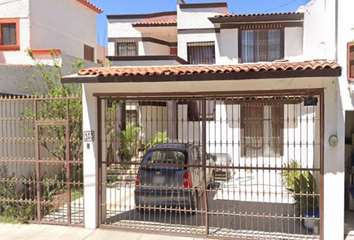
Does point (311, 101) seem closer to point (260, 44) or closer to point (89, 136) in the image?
point (89, 136)

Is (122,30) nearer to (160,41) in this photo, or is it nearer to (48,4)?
(160,41)

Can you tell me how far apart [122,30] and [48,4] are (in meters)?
6.34

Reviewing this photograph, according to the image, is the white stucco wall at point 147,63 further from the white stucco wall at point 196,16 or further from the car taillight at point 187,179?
the car taillight at point 187,179

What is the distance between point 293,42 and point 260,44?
134 cm

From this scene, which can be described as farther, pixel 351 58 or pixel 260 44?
pixel 260 44

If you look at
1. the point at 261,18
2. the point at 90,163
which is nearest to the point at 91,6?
the point at 261,18

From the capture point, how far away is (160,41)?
18484 millimetres

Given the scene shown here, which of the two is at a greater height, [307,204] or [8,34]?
[8,34]

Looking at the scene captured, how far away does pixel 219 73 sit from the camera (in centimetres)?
523

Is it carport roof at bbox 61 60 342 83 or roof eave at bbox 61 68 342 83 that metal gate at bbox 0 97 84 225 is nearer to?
roof eave at bbox 61 68 342 83

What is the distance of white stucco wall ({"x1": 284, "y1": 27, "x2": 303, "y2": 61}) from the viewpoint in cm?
1280

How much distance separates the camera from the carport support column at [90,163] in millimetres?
6148

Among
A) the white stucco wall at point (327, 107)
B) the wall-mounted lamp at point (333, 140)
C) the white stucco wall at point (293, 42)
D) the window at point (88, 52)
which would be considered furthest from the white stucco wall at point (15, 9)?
the wall-mounted lamp at point (333, 140)

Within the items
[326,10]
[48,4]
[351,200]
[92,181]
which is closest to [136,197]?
[92,181]
